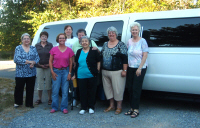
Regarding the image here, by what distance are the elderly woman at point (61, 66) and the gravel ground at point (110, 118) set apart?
348mm

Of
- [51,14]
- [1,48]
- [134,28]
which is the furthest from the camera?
[1,48]

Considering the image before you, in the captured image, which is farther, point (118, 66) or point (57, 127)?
point (118, 66)

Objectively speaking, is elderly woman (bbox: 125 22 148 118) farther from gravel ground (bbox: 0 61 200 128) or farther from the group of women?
gravel ground (bbox: 0 61 200 128)

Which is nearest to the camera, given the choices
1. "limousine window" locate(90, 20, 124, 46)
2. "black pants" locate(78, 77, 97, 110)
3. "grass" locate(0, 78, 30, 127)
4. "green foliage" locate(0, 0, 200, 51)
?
"grass" locate(0, 78, 30, 127)

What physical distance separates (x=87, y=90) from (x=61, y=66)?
74 centimetres

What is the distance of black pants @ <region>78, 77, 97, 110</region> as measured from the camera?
415 centimetres

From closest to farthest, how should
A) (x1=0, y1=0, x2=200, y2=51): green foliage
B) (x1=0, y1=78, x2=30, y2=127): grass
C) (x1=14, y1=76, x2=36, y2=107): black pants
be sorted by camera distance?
(x1=0, y1=78, x2=30, y2=127): grass < (x1=14, y1=76, x2=36, y2=107): black pants < (x1=0, y1=0, x2=200, y2=51): green foliage

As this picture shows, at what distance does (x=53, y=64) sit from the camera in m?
4.22

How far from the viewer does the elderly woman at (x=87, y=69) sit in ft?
13.3

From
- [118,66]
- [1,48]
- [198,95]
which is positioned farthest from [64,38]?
[1,48]

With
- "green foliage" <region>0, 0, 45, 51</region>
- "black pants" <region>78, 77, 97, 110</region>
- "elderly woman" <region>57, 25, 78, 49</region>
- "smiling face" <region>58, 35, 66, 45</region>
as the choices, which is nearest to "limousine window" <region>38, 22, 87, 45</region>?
"elderly woman" <region>57, 25, 78, 49</region>

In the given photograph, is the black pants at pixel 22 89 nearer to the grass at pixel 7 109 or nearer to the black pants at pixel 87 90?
the grass at pixel 7 109

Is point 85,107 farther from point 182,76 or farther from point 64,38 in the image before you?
point 182,76

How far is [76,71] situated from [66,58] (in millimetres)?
339
